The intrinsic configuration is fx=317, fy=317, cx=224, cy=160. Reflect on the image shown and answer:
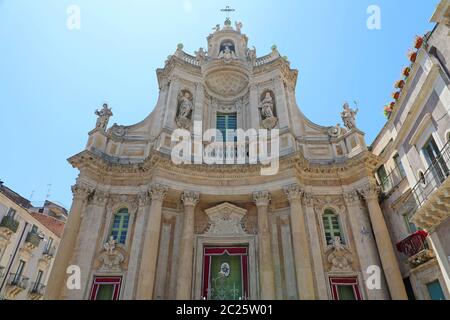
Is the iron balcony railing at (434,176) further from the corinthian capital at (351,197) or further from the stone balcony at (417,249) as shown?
the corinthian capital at (351,197)

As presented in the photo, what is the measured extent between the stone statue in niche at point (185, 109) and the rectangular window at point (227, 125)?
2.09 meters

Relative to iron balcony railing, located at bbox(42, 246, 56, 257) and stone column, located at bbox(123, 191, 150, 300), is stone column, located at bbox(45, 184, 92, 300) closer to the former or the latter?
stone column, located at bbox(123, 191, 150, 300)

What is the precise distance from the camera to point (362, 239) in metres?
15.1

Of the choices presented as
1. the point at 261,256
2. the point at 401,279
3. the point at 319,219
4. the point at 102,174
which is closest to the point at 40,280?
the point at 102,174

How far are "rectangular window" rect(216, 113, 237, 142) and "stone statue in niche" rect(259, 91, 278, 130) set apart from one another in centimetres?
201

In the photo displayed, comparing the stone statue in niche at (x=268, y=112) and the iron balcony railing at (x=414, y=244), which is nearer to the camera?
the iron balcony railing at (x=414, y=244)

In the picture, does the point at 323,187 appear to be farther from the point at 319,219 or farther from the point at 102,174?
the point at 102,174

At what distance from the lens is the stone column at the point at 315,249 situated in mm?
14061

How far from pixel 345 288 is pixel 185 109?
1335 cm

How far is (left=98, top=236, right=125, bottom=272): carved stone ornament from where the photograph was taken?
47.9 feet

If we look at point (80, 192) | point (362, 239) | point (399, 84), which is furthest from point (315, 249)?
point (80, 192)

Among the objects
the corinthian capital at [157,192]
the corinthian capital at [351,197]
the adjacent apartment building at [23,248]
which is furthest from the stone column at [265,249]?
the adjacent apartment building at [23,248]

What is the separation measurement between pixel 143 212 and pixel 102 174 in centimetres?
324

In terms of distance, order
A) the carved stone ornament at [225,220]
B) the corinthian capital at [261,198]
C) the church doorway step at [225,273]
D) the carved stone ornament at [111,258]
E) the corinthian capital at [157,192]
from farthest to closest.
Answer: the carved stone ornament at [225,220]
the corinthian capital at [261,198]
the corinthian capital at [157,192]
the church doorway step at [225,273]
the carved stone ornament at [111,258]
